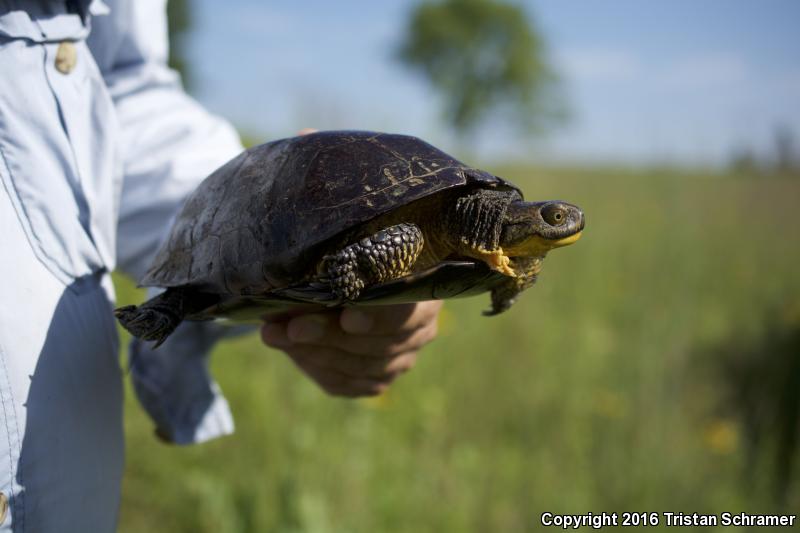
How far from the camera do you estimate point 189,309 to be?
1.44m

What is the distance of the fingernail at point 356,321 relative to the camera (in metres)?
1.43

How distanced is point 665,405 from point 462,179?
331cm

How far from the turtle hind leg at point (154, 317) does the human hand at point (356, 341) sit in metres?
0.27

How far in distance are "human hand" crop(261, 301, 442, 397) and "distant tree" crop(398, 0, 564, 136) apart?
3163 cm

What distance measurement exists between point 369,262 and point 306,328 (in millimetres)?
466

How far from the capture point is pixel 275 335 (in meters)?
1.59

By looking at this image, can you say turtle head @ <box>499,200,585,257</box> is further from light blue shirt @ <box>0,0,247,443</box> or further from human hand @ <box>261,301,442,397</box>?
light blue shirt @ <box>0,0,247,443</box>

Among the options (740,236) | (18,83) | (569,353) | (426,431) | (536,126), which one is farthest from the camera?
(536,126)

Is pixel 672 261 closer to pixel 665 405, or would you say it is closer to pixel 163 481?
pixel 665 405

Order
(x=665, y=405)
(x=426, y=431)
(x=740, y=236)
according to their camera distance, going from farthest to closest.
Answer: (x=740, y=236), (x=665, y=405), (x=426, y=431)

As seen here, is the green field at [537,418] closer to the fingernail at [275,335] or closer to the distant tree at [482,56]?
the fingernail at [275,335]

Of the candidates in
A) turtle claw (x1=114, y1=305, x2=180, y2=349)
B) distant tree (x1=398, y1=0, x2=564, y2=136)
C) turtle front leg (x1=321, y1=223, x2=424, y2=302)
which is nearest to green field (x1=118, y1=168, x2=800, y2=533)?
turtle claw (x1=114, y1=305, x2=180, y2=349)

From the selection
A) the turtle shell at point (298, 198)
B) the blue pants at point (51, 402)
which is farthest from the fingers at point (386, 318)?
the blue pants at point (51, 402)

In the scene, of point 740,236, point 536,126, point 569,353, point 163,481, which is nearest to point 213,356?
point 163,481
